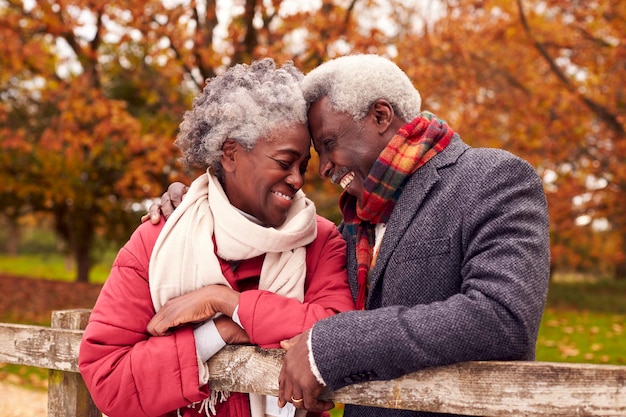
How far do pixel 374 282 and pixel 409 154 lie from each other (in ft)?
1.49

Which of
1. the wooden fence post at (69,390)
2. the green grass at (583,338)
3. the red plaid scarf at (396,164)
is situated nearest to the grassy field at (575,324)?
the green grass at (583,338)

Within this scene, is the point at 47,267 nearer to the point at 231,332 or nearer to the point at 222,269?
the point at 222,269

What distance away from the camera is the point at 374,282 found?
2.16 metres

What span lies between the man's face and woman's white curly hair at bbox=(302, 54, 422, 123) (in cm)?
3

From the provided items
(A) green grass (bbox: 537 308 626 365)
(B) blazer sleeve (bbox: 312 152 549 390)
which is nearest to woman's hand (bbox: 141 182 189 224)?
(B) blazer sleeve (bbox: 312 152 549 390)

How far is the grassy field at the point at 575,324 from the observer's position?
8602mm

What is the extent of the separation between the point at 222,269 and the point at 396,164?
70 centimetres

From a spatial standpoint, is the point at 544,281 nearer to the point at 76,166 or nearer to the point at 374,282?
the point at 374,282

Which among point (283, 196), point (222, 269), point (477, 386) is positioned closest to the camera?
point (477, 386)

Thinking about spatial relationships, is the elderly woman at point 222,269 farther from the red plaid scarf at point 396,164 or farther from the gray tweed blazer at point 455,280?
the gray tweed blazer at point 455,280

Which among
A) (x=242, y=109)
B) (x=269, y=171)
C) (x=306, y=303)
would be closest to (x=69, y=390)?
(x=306, y=303)

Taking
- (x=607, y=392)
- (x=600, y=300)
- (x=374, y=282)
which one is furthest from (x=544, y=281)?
(x=600, y=300)

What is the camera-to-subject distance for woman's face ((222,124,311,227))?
2262 millimetres

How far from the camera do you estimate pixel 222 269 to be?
2201 millimetres
